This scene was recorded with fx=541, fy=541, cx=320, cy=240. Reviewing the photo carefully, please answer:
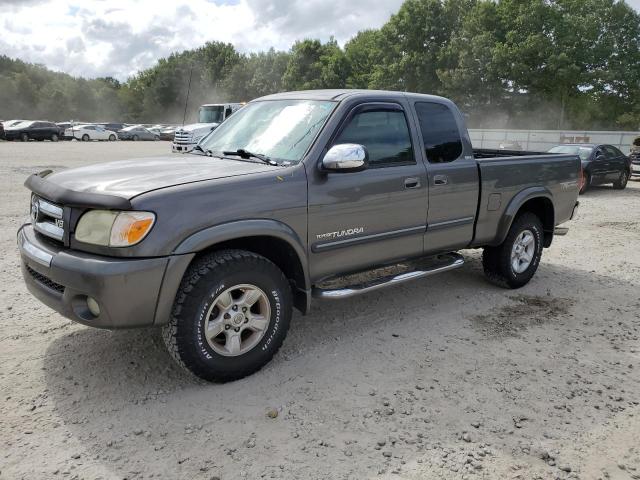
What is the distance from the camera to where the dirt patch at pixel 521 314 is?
475 centimetres

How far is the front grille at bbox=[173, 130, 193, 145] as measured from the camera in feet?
73.9

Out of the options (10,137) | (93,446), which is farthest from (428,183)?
(10,137)

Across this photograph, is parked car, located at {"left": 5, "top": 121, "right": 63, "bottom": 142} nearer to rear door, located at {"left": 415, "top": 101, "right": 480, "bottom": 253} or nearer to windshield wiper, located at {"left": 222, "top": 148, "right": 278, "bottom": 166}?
windshield wiper, located at {"left": 222, "top": 148, "right": 278, "bottom": 166}

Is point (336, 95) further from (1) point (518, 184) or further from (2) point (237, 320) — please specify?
(1) point (518, 184)

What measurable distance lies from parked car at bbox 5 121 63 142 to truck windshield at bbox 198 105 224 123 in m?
19.8

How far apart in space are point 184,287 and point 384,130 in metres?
2.13

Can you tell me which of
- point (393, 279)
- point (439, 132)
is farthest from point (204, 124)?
point (393, 279)

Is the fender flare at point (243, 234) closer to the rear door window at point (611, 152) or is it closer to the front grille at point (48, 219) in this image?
the front grille at point (48, 219)

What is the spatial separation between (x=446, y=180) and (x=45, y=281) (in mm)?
3246

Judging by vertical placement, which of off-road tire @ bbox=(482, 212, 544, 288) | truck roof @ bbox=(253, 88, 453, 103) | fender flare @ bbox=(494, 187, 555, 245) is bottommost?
off-road tire @ bbox=(482, 212, 544, 288)

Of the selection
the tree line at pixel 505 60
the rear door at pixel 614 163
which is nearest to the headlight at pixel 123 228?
the rear door at pixel 614 163

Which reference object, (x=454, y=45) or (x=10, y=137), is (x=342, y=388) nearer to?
(x=10, y=137)

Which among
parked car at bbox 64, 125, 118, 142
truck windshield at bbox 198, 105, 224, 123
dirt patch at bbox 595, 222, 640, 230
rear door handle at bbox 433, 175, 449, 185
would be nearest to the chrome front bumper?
rear door handle at bbox 433, 175, 449, 185

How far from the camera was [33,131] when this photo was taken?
3744 centimetres
